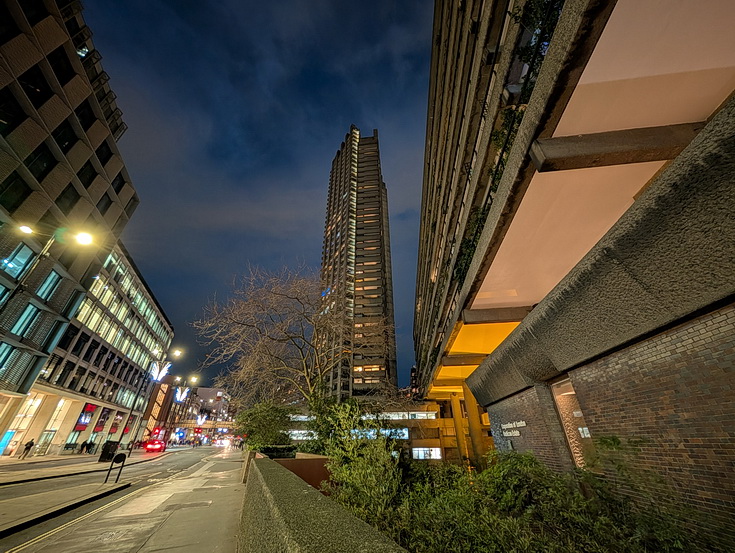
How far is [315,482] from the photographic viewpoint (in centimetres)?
797

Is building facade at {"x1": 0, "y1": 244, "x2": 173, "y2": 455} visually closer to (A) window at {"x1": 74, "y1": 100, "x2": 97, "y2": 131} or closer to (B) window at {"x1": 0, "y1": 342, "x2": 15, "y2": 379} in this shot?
(B) window at {"x1": 0, "y1": 342, "x2": 15, "y2": 379}

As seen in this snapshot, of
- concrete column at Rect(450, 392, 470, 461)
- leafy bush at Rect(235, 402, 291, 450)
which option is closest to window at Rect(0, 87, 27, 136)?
leafy bush at Rect(235, 402, 291, 450)

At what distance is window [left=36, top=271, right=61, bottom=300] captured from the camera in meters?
23.4

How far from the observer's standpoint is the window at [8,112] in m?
17.1

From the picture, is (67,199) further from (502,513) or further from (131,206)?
(502,513)

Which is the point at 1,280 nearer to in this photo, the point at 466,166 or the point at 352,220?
the point at 466,166

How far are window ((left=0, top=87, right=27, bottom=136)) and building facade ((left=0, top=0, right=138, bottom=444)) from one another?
5 centimetres

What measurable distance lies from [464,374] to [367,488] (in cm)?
1522

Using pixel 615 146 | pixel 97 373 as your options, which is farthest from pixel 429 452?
pixel 97 373

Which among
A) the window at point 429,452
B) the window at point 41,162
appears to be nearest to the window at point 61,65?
the window at point 41,162

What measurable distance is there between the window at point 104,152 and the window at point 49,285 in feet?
36.6

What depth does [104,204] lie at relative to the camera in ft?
93.7

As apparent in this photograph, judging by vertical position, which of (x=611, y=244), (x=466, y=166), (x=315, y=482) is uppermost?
(x=466, y=166)

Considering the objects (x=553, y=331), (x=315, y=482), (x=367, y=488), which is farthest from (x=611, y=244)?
(x=315, y=482)
